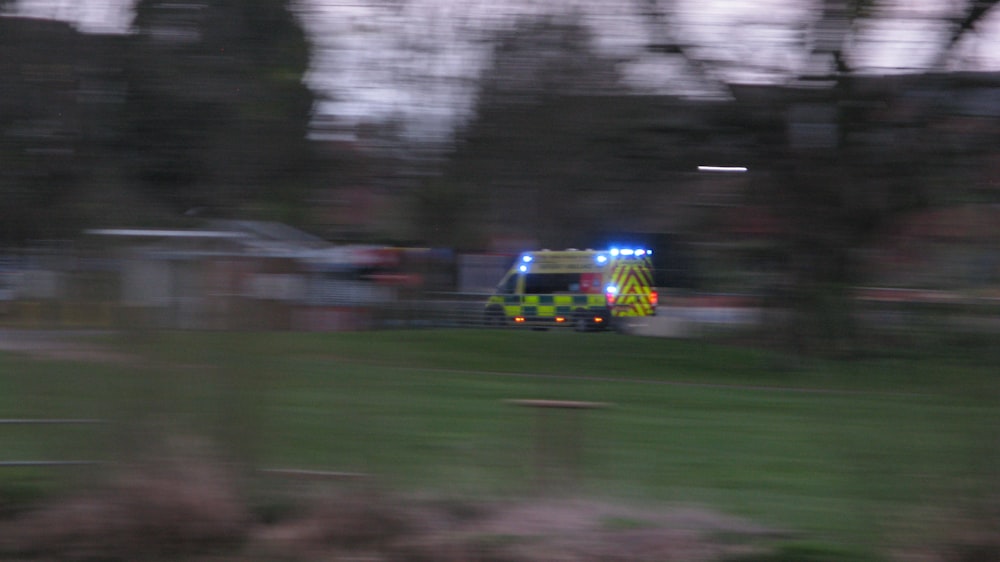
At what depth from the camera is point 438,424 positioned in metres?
6.27

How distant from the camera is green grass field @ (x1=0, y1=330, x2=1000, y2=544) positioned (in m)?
5.09

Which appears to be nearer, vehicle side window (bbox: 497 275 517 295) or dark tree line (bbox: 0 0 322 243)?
dark tree line (bbox: 0 0 322 243)

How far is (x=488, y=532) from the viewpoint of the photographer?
5.63 m

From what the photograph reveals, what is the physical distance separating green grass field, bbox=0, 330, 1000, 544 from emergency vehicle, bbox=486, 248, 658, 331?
70cm

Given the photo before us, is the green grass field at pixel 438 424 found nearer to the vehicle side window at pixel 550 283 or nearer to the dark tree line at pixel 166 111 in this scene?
the dark tree line at pixel 166 111

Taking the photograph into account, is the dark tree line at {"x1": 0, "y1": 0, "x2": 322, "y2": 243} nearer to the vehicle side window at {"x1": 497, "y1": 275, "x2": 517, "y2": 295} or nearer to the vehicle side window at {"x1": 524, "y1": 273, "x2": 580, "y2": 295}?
the vehicle side window at {"x1": 497, "y1": 275, "x2": 517, "y2": 295}

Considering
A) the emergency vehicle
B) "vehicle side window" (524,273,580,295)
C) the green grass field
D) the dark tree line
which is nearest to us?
the green grass field

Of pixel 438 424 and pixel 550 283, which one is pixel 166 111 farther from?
pixel 550 283

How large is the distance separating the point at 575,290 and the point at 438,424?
3588 mm

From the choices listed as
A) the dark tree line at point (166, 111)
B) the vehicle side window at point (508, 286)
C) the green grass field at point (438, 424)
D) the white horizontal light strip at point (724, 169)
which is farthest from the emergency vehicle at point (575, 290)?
A: the dark tree line at point (166, 111)

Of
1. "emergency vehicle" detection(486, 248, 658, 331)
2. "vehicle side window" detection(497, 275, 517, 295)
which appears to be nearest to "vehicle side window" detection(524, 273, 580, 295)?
"emergency vehicle" detection(486, 248, 658, 331)

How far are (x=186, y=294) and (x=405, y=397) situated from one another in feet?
4.02

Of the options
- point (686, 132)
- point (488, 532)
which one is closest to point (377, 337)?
point (488, 532)

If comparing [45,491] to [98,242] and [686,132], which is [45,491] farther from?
[686,132]
